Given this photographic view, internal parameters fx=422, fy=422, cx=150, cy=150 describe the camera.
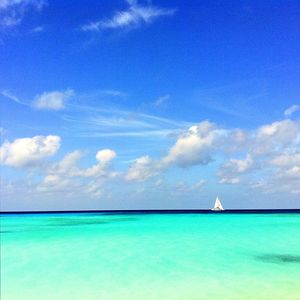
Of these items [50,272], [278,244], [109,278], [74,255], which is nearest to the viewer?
[109,278]

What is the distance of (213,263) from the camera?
41.1ft

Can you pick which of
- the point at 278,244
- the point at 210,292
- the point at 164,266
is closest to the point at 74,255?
the point at 164,266

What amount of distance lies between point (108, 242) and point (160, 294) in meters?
10.1

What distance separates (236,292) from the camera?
8.97 meters

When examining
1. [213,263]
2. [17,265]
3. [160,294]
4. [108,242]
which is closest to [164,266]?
[213,263]

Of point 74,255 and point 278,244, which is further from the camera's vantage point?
point 278,244

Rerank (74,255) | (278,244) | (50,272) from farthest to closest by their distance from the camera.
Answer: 1. (278,244)
2. (74,255)
3. (50,272)

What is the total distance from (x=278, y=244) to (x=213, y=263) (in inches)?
245

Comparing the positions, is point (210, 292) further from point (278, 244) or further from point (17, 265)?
point (278, 244)

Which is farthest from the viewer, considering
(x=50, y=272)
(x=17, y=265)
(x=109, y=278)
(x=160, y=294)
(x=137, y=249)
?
(x=137, y=249)

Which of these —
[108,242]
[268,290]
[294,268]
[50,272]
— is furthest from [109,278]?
[108,242]

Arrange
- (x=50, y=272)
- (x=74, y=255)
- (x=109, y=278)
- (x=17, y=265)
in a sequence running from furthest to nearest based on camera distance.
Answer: (x=74, y=255) → (x=17, y=265) → (x=50, y=272) → (x=109, y=278)

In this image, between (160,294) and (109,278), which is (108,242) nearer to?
(109,278)

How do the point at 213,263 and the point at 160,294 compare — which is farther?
the point at 213,263
